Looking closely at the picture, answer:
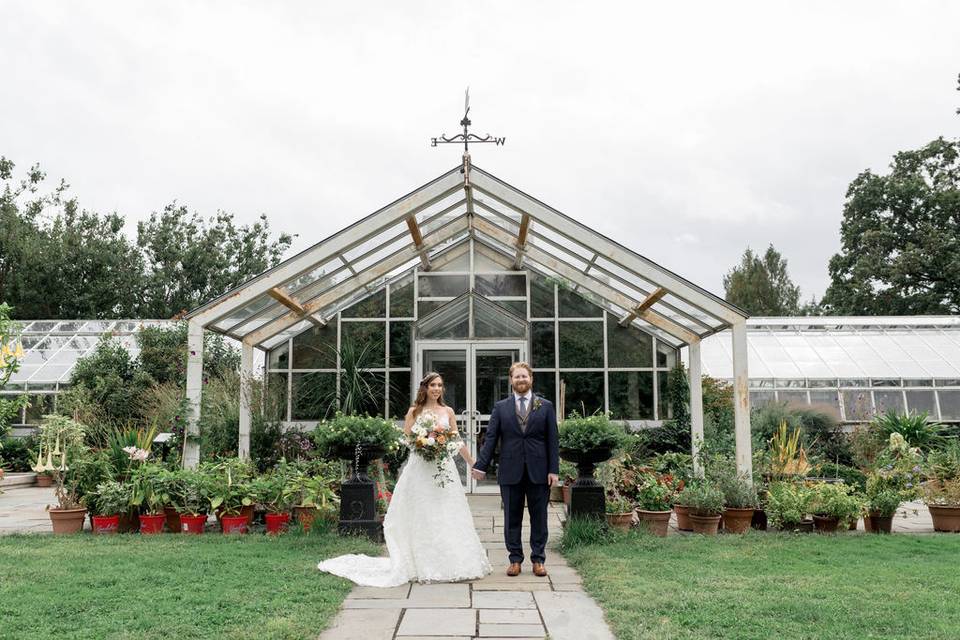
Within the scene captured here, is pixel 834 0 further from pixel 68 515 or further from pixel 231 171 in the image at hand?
pixel 231 171

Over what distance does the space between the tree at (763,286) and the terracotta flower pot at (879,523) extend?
887 inches

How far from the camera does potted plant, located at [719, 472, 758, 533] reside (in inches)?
276

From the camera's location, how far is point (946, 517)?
23.7 feet

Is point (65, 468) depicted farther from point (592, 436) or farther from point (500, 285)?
point (500, 285)

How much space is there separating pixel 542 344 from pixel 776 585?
651cm

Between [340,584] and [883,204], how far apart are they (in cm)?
2297

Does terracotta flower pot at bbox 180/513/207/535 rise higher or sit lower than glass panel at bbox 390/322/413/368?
lower

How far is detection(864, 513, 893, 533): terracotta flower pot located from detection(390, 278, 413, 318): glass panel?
6569 millimetres

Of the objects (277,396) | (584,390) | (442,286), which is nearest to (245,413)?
(277,396)

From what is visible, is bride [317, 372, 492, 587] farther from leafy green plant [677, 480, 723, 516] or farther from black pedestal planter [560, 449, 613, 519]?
leafy green plant [677, 480, 723, 516]

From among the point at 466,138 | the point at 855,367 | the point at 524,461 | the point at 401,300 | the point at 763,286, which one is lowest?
the point at 524,461

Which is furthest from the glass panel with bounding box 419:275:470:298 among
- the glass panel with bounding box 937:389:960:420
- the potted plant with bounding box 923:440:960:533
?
the glass panel with bounding box 937:389:960:420

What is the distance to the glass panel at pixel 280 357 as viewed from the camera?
11.0 meters

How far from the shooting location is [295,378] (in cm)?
1095
